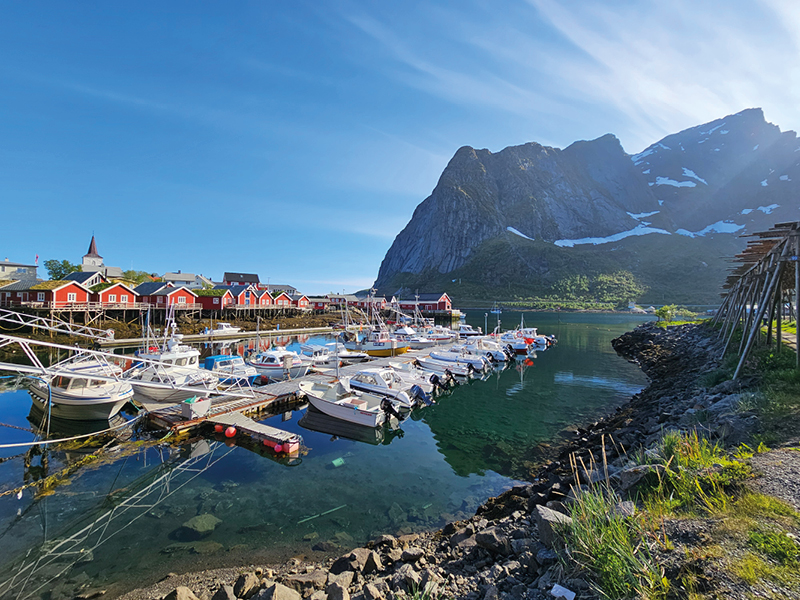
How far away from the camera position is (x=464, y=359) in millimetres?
32469

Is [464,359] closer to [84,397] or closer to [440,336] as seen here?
[440,336]

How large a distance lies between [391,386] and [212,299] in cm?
5910

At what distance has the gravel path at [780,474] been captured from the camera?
230 inches

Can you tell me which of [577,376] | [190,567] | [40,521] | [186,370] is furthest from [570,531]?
[577,376]

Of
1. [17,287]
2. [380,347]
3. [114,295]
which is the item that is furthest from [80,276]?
[380,347]

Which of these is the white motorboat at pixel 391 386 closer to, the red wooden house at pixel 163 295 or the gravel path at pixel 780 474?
the gravel path at pixel 780 474

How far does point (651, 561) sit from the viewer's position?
442 cm

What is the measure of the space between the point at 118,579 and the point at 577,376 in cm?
3271

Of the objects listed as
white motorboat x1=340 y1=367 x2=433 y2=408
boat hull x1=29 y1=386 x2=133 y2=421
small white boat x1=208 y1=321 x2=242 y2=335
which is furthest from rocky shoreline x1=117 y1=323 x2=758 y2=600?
small white boat x1=208 y1=321 x2=242 y2=335

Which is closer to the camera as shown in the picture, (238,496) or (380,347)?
(238,496)

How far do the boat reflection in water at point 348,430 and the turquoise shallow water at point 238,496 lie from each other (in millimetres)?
123

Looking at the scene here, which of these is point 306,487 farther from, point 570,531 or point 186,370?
point 186,370

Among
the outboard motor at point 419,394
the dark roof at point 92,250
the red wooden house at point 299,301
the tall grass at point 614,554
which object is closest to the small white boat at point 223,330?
the red wooden house at point 299,301

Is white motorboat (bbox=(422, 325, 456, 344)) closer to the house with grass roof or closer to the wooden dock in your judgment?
the wooden dock
